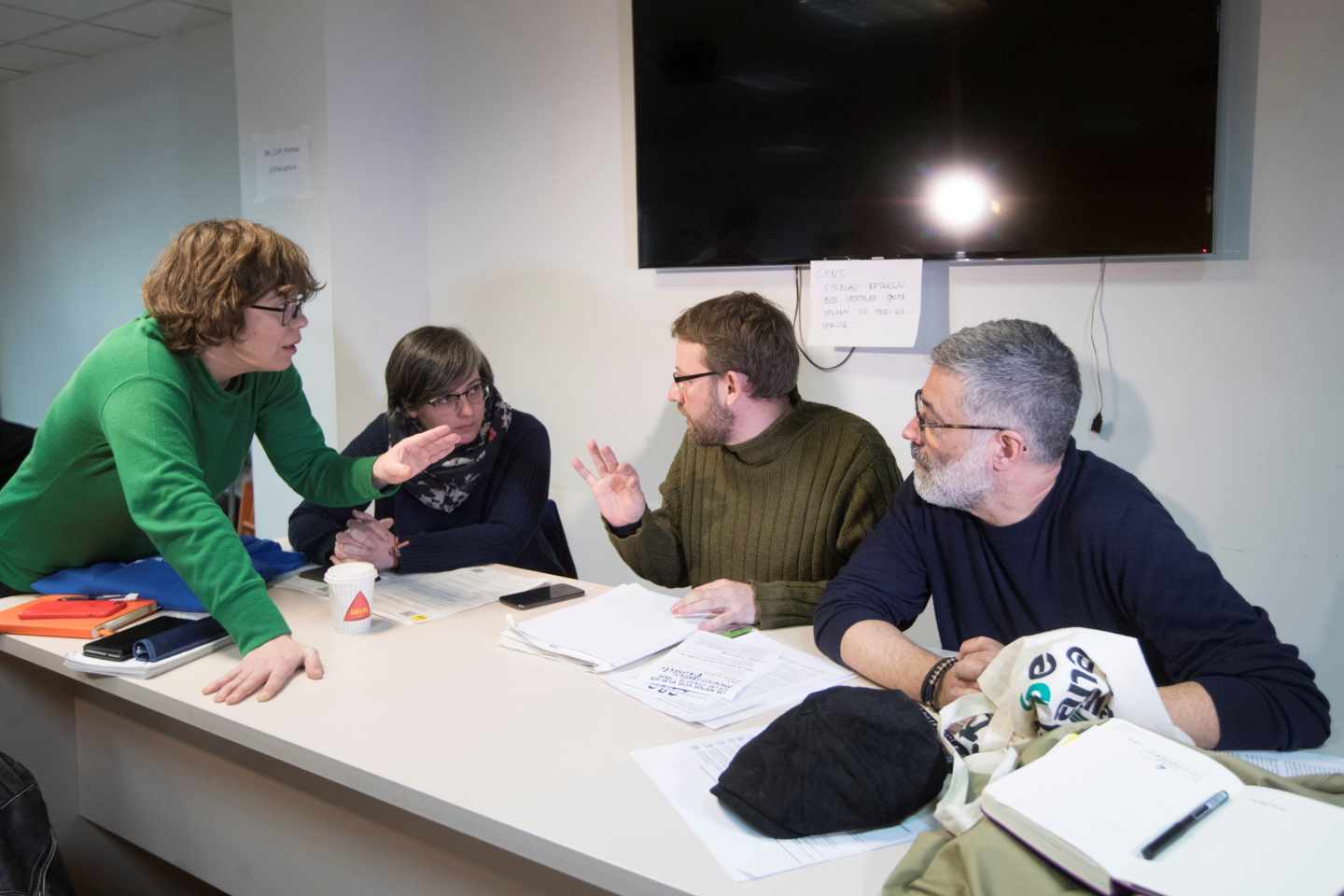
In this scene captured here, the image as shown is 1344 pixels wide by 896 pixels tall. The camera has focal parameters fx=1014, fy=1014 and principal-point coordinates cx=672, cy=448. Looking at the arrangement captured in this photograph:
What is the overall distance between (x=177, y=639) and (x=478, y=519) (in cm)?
89

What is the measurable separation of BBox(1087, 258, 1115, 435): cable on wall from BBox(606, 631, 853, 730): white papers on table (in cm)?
121

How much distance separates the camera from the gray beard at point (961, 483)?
1.55 metres

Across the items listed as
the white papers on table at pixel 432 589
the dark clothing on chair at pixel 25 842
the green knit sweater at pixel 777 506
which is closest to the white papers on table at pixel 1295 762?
the green knit sweater at pixel 777 506

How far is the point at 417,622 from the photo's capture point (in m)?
1.70

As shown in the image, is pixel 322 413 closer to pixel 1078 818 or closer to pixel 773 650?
pixel 773 650

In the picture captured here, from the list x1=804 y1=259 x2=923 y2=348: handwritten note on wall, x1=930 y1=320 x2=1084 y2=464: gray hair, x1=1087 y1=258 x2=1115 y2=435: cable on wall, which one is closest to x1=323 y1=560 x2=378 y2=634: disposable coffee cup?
x1=930 y1=320 x2=1084 y2=464: gray hair

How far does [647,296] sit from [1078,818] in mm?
2369

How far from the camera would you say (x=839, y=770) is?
1.04 meters

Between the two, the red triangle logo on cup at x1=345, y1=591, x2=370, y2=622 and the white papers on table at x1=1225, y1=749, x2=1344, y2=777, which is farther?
the red triangle logo on cup at x1=345, y1=591, x2=370, y2=622

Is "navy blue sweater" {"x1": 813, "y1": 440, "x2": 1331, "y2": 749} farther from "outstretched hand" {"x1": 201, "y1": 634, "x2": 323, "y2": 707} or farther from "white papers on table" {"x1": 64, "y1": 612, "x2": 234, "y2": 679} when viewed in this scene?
"white papers on table" {"x1": 64, "y1": 612, "x2": 234, "y2": 679}

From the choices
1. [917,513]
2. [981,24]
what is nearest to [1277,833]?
[917,513]

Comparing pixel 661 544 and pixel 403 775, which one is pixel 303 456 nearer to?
pixel 661 544

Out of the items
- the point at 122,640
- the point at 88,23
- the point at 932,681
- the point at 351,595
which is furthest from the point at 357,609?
the point at 88,23

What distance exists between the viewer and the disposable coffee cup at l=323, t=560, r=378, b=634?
1.63 meters
